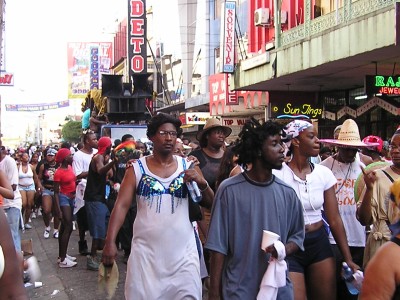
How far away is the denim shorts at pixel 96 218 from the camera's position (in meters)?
9.75

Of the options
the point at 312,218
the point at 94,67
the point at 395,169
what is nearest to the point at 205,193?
the point at 312,218

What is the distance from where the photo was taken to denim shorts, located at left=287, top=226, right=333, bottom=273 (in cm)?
512

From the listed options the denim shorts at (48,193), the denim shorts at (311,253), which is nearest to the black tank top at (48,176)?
the denim shorts at (48,193)

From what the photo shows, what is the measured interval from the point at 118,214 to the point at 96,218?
15.8 feet

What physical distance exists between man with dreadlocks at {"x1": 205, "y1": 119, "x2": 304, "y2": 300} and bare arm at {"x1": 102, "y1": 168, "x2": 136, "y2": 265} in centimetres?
88

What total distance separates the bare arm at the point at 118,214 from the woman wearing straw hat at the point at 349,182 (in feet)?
6.32

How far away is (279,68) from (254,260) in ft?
46.1

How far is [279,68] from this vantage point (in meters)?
17.9

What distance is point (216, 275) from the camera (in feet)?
14.2

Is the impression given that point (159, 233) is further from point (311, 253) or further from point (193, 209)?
point (311, 253)

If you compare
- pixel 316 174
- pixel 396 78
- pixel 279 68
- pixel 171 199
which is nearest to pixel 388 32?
pixel 396 78

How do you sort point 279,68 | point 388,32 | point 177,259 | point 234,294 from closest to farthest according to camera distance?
1. point 234,294
2. point 177,259
3. point 388,32
4. point 279,68

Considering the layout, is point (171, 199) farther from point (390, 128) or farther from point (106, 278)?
point (390, 128)

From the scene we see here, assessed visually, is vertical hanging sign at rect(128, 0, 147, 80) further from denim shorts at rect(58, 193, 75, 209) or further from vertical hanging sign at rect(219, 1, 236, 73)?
denim shorts at rect(58, 193, 75, 209)
